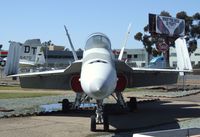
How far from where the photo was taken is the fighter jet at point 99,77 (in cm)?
1036

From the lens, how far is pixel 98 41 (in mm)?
13914

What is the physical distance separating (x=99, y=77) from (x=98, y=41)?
155 inches

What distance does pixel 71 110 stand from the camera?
16.9m

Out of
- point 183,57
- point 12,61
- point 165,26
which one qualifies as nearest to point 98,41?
point 12,61

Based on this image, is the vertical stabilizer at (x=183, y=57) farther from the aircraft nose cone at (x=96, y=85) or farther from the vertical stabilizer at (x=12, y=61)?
the aircraft nose cone at (x=96, y=85)

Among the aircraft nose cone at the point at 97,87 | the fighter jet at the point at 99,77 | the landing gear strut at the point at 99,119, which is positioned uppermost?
the fighter jet at the point at 99,77

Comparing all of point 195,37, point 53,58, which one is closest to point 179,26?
point 195,37

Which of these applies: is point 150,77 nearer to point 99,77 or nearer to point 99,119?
point 99,119

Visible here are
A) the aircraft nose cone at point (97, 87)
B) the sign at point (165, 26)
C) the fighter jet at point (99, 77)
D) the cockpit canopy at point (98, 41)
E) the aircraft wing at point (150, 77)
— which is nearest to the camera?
the aircraft nose cone at point (97, 87)

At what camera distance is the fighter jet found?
10.4 m

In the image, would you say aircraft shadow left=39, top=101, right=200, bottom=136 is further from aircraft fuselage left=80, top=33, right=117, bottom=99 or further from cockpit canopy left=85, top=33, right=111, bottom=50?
cockpit canopy left=85, top=33, right=111, bottom=50

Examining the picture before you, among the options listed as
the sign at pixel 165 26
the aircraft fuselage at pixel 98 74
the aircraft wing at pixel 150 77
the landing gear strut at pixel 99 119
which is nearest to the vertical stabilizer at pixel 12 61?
the aircraft wing at pixel 150 77

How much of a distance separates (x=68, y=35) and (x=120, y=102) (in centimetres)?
511

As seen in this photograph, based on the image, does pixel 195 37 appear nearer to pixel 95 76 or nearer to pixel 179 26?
pixel 179 26
